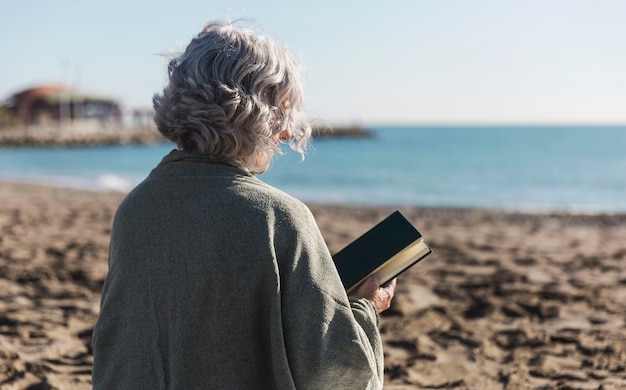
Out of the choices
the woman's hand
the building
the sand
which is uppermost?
the building

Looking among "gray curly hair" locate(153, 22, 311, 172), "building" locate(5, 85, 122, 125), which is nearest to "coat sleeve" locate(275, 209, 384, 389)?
"gray curly hair" locate(153, 22, 311, 172)

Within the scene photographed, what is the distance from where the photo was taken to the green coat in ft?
5.24

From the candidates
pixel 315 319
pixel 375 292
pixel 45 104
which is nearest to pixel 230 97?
pixel 315 319

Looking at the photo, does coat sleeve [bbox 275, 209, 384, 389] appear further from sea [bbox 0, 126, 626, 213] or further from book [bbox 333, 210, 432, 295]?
sea [bbox 0, 126, 626, 213]

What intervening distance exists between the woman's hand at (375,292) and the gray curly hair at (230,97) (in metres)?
0.48

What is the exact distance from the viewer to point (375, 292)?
6.31ft

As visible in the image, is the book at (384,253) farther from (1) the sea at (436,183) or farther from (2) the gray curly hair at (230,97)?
(1) the sea at (436,183)

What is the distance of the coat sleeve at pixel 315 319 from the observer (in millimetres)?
1590

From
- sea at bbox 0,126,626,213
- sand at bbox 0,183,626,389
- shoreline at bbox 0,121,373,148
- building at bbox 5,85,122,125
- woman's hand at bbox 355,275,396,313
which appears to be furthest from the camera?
building at bbox 5,85,122,125

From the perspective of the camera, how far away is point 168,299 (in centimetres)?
166

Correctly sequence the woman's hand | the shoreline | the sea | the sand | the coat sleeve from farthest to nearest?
the shoreline < the sea < the sand < the woman's hand < the coat sleeve

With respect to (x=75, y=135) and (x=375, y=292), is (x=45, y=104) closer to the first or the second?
(x=75, y=135)

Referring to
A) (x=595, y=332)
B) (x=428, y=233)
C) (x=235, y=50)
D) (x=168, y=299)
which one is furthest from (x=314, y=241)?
(x=428, y=233)

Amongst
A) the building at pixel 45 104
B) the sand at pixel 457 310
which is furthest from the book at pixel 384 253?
the building at pixel 45 104
